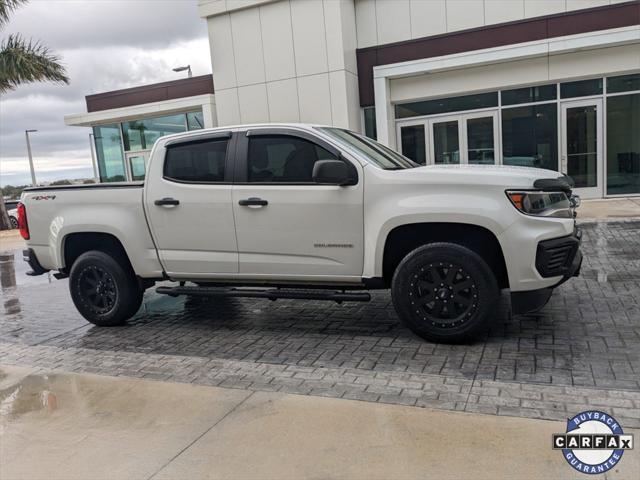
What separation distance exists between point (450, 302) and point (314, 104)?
41.6 feet

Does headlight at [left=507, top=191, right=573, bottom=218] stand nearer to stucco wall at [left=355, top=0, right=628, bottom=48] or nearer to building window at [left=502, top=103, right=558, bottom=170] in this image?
building window at [left=502, top=103, right=558, bottom=170]

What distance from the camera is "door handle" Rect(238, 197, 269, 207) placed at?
532 centimetres

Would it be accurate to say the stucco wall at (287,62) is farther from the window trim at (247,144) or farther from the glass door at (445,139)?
the window trim at (247,144)

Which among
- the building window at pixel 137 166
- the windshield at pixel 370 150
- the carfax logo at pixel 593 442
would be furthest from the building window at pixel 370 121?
the carfax logo at pixel 593 442

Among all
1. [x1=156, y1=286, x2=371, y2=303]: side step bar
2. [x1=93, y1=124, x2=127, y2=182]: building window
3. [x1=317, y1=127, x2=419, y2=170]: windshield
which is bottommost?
[x1=156, y1=286, x2=371, y2=303]: side step bar

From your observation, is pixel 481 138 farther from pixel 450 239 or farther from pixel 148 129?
pixel 148 129

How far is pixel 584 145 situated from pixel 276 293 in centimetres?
1248

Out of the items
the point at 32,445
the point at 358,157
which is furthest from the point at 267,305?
the point at 32,445

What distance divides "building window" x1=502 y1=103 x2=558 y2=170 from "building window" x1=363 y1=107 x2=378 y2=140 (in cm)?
375

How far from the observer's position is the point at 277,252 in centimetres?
539

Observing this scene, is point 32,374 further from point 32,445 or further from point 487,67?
point 487,67

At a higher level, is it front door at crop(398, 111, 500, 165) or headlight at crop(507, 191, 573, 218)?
front door at crop(398, 111, 500, 165)

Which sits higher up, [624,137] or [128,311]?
[624,137]

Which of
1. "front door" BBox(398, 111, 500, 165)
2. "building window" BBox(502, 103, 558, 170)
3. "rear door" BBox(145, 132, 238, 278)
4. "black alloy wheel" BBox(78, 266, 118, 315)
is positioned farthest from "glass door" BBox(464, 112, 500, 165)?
"black alloy wheel" BBox(78, 266, 118, 315)
